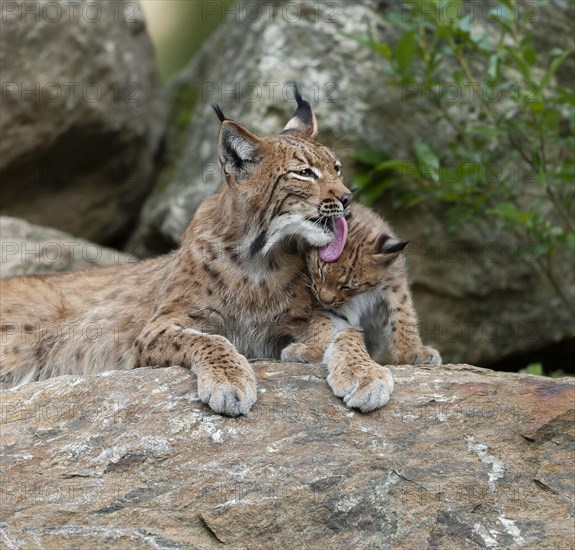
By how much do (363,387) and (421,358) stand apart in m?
0.82

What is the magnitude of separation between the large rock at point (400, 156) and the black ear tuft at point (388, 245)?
210 centimetres

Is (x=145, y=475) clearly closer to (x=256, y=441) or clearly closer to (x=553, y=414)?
(x=256, y=441)

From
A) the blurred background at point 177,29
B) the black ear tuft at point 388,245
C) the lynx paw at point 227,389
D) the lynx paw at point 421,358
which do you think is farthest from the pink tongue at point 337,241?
the blurred background at point 177,29

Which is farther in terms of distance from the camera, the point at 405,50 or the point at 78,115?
the point at 78,115

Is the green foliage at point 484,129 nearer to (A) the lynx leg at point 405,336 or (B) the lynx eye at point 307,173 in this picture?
(A) the lynx leg at point 405,336

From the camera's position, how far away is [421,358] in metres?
5.37

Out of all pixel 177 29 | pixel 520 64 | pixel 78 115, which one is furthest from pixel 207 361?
pixel 177 29

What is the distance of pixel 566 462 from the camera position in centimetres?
454

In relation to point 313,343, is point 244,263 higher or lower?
higher

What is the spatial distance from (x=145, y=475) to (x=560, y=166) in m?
3.89

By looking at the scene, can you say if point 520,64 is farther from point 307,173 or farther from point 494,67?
point 307,173

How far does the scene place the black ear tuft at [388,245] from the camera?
5.39 meters

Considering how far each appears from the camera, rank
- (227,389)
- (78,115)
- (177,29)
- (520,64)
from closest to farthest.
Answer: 1. (227,389)
2. (520,64)
3. (78,115)
4. (177,29)

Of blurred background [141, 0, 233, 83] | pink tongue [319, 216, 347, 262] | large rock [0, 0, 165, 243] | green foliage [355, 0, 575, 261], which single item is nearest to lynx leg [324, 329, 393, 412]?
pink tongue [319, 216, 347, 262]
